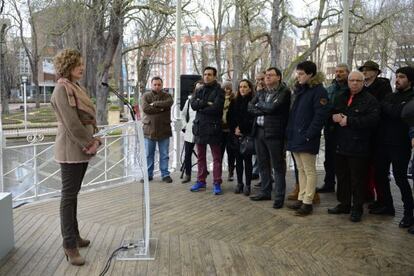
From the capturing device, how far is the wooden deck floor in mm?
3221

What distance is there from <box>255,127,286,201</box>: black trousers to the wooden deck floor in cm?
29

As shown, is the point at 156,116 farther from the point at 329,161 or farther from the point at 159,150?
the point at 329,161

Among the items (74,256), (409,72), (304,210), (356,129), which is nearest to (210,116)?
(304,210)

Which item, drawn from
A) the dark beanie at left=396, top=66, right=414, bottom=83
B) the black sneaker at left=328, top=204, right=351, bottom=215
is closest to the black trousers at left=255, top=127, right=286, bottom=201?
the black sneaker at left=328, top=204, right=351, bottom=215

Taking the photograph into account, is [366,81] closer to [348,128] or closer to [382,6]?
[348,128]

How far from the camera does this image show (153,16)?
16.2m

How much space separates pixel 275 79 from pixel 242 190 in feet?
5.47

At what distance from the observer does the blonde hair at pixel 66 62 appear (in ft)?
10.1

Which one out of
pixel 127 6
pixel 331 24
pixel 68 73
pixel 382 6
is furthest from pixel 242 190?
pixel 382 6

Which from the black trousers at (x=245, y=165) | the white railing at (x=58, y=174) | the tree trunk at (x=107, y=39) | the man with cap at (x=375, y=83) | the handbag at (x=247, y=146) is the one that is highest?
the tree trunk at (x=107, y=39)

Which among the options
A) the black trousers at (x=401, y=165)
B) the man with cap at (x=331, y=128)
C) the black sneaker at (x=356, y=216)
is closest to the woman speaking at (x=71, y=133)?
the man with cap at (x=331, y=128)

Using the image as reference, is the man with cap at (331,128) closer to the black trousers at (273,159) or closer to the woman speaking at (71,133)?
the black trousers at (273,159)

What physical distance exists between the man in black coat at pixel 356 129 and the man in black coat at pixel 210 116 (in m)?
1.50

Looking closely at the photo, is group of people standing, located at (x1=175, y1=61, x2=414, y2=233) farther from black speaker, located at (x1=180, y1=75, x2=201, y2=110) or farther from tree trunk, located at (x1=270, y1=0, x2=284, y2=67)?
tree trunk, located at (x1=270, y1=0, x2=284, y2=67)
